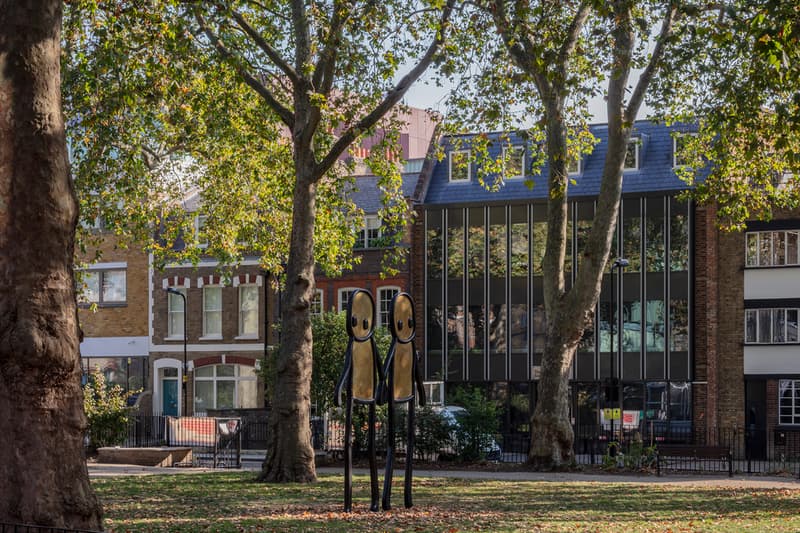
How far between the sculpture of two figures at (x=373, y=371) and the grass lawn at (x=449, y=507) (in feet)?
1.85

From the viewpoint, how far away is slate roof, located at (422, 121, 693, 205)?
49.4 meters

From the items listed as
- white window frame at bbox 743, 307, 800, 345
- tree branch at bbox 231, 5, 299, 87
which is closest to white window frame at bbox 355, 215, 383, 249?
white window frame at bbox 743, 307, 800, 345

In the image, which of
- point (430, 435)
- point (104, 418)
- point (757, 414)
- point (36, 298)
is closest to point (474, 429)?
point (430, 435)

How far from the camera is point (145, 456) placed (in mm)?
31828

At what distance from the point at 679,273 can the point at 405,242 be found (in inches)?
470

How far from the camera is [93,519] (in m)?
11.9

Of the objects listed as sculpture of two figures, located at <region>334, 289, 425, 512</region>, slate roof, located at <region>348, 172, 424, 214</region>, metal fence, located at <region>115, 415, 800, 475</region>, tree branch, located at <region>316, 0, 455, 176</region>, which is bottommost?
metal fence, located at <region>115, 415, 800, 475</region>

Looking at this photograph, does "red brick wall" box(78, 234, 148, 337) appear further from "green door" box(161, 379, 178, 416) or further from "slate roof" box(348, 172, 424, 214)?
"slate roof" box(348, 172, 424, 214)

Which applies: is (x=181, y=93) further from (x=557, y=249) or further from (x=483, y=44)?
(x=557, y=249)

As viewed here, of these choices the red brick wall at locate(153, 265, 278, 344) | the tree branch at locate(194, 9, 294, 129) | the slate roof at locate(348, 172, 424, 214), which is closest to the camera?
the tree branch at locate(194, 9, 294, 129)

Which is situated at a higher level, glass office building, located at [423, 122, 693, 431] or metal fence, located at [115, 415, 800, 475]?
glass office building, located at [423, 122, 693, 431]

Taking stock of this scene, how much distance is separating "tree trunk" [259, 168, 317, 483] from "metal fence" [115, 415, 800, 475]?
7036 millimetres

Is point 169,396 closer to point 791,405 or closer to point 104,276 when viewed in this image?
point 104,276

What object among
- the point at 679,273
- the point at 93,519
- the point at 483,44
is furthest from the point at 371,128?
the point at 679,273
